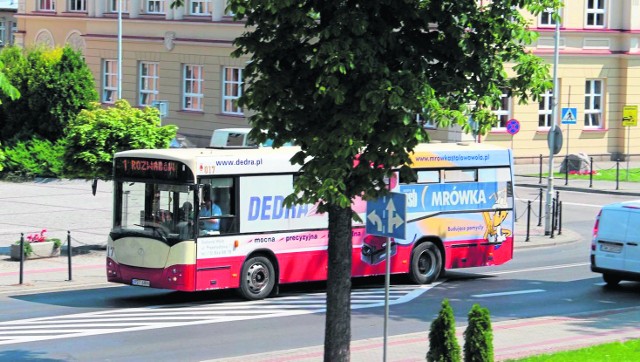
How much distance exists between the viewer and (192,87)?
58312mm

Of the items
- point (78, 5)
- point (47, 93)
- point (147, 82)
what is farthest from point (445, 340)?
point (78, 5)

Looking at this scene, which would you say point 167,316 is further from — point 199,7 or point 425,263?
point 199,7

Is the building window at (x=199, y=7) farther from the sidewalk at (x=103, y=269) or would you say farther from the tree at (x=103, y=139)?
the tree at (x=103, y=139)

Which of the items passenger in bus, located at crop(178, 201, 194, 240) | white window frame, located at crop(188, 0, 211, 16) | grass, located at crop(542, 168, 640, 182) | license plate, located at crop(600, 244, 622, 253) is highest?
white window frame, located at crop(188, 0, 211, 16)

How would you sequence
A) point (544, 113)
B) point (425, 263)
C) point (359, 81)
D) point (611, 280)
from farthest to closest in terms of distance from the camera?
point (544, 113)
point (425, 263)
point (611, 280)
point (359, 81)

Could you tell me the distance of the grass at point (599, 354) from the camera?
15023 millimetres

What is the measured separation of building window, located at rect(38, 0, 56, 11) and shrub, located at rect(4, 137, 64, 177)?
24.9m

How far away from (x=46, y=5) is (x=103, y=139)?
44.3 metres

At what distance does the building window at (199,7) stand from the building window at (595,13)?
58.5ft

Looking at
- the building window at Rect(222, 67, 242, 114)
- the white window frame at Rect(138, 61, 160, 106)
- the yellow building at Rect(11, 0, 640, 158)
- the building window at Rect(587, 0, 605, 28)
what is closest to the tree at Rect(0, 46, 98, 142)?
the yellow building at Rect(11, 0, 640, 158)

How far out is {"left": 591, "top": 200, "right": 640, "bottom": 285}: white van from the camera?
879 inches

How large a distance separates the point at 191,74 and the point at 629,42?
819 inches

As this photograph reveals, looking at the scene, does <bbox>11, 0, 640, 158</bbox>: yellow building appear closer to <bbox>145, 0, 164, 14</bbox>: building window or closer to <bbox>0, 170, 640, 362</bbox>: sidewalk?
<bbox>145, 0, 164, 14</bbox>: building window

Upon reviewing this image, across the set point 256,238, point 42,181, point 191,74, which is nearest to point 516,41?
point 256,238
